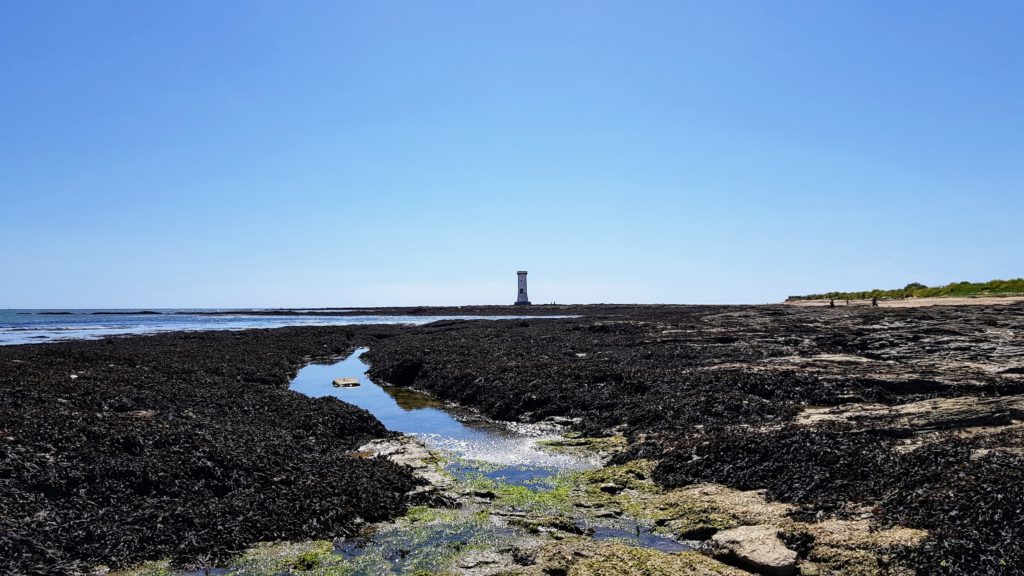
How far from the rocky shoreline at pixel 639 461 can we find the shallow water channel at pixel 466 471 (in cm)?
45

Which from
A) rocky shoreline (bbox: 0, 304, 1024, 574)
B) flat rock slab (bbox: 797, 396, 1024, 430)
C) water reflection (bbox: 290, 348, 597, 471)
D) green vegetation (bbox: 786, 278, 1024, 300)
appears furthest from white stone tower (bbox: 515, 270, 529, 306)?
flat rock slab (bbox: 797, 396, 1024, 430)

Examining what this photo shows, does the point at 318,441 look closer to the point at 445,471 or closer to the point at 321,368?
the point at 445,471

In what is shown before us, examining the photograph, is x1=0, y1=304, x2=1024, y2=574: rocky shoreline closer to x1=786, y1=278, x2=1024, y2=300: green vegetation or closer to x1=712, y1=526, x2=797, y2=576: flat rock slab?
x1=712, y1=526, x2=797, y2=576: flat rock slab

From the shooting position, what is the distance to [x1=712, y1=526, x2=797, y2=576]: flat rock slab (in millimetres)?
5445

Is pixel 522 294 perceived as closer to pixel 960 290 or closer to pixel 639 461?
pixel 960 290

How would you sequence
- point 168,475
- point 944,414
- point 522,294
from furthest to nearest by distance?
point 522,294 < point 944,414 < point 168,475

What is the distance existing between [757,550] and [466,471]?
474cm

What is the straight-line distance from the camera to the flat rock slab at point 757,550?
17.9 feet

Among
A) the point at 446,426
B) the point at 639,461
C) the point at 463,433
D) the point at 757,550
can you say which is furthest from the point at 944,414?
the point at 446,426

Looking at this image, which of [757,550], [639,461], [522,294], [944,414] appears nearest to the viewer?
[757,550]

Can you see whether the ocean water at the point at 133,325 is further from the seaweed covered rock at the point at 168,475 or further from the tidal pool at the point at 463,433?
the seaweed covered rock at the point at 168,475

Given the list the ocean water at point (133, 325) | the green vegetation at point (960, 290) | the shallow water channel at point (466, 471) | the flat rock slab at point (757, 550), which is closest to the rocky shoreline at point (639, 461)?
the flat rock slab at point (757, 550)

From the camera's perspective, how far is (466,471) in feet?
30.7

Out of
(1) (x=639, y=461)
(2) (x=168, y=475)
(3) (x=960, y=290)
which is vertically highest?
(3) (x=960, y=290)
